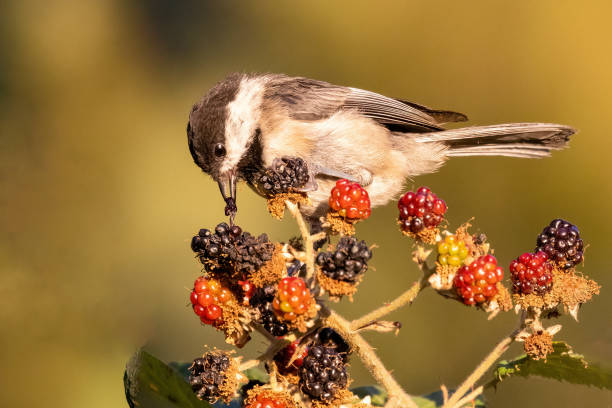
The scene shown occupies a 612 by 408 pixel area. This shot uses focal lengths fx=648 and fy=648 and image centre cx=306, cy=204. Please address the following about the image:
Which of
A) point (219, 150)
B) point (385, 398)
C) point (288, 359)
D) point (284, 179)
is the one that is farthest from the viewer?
point (219, 150)

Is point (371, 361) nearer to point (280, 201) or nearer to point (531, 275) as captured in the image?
point (531, 275)

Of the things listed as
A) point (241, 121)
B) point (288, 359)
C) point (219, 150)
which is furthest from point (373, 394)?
point (241, 121)

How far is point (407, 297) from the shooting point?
192 centimetres

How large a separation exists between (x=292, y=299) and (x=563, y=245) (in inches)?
35.4

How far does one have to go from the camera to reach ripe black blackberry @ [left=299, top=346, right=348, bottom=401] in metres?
1.81

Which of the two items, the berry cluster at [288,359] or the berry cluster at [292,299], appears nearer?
the berry cluster at [292,299]

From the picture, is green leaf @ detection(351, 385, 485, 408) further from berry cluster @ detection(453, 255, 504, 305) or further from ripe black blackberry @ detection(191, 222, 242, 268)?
ripe black blackberry @ detection(191, 222, 242, 268)

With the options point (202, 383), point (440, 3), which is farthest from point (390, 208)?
point (202, 383)

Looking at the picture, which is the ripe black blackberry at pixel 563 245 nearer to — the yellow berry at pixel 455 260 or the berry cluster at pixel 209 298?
the yellow berry at pixel 455 260

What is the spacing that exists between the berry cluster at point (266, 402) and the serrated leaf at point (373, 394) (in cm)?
65

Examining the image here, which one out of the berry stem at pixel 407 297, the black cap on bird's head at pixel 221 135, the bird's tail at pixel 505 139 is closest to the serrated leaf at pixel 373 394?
the berry stem at pixel 407 297

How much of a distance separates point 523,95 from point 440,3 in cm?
90

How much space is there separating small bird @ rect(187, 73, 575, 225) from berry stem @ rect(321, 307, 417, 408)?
55.2 inches

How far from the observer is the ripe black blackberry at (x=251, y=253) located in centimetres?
186
